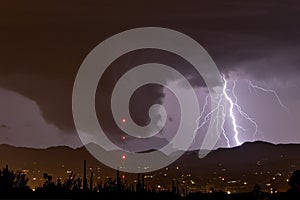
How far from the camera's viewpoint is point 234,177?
153125 mm

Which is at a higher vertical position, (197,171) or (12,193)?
(197,171)

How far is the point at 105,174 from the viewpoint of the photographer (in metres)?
122

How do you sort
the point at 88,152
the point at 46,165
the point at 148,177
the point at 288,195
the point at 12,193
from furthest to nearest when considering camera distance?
the point at 88,152, the point at 148,177, the point at 46,165, the point at 288,195, the point at 12,193

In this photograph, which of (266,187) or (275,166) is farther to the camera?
(275,166)

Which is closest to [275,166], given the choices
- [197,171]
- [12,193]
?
[197,171]

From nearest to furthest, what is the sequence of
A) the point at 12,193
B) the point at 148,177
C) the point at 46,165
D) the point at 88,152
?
the point at 12,193 < the point at 46,165 < the point at 148,177 < the point at 88,152

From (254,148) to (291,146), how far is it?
1013cm

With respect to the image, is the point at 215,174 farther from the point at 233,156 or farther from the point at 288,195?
the point at 288,195

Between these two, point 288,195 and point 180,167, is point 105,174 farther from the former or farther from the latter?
point 288,195

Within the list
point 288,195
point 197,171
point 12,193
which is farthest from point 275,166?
point 12,193

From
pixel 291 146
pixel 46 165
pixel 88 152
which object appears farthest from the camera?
pixel 291 146

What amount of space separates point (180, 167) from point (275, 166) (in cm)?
2970

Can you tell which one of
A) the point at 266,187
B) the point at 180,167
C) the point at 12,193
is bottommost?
the point at 12,193

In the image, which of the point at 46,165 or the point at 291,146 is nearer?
the point at 46,165
